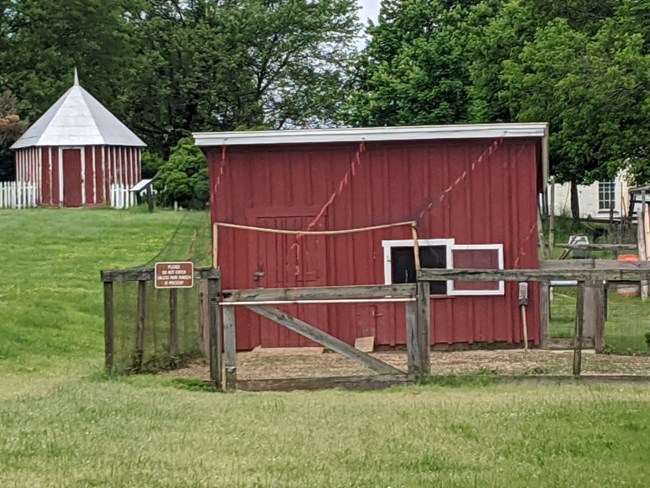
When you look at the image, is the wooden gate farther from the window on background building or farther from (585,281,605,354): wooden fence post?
the window on background building

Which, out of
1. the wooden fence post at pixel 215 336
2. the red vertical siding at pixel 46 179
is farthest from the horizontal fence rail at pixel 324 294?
the red vertical siding at pixel 46 179

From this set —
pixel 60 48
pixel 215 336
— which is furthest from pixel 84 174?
pixel 215 336

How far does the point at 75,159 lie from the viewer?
42188 mm

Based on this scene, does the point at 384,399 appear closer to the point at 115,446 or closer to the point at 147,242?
the point at 115,446

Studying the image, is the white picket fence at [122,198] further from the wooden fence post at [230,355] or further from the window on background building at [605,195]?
the wooden fence post at [230,355]

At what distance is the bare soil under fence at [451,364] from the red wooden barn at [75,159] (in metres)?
26.7

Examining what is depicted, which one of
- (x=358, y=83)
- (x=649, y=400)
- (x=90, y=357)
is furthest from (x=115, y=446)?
(x=358, y=83)

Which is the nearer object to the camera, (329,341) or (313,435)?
(313,435)

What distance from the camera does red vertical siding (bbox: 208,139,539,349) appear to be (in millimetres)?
17031

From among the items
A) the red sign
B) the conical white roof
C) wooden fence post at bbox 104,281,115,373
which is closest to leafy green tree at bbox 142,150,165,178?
the conical white roof

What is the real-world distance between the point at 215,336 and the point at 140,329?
1.40 metres

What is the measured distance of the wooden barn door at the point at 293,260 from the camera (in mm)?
17125

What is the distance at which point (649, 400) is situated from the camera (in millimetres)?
10352

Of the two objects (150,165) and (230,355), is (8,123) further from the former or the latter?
(230,355)
